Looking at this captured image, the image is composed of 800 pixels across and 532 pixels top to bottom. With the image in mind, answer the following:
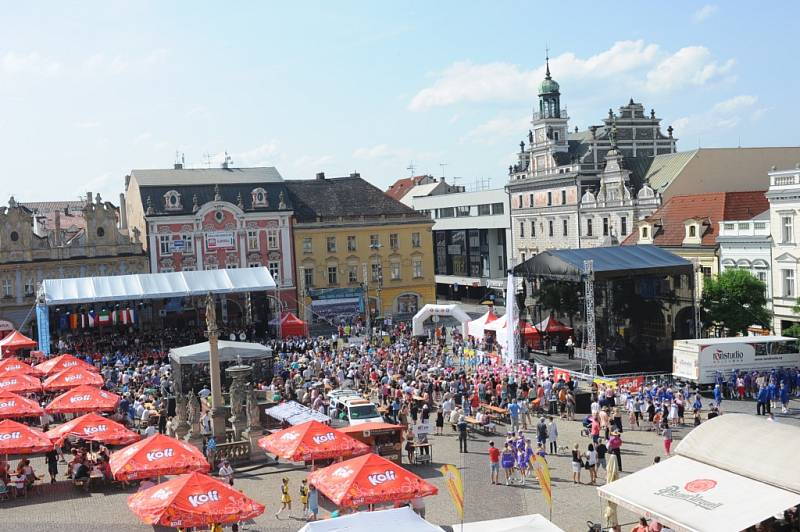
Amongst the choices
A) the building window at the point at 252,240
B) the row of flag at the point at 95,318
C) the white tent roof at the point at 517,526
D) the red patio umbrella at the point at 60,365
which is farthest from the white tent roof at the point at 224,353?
the building window at the point at 252,240

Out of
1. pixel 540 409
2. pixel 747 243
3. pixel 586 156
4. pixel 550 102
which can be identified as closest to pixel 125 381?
pixel 540 409

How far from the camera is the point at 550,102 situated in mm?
71375

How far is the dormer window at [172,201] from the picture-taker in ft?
185

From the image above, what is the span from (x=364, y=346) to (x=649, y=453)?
65.1ft

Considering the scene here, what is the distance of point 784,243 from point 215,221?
33.0 m

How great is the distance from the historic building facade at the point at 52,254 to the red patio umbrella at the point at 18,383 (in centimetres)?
1897

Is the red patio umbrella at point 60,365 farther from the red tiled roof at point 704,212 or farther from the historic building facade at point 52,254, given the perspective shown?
the red tiled roof at point 704,212

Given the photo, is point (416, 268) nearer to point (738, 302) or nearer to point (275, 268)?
point (275, 268)

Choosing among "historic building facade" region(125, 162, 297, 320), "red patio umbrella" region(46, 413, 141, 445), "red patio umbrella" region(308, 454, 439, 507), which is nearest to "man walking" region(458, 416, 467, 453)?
"red patio umbrella" region(308, 454, 439, 507)

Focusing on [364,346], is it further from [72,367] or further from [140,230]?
[140,230]

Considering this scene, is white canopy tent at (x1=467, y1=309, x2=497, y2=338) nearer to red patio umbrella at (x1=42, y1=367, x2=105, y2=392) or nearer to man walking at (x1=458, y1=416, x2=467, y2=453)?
man walking at (x1=458, y1=416, x2=467, y2=453)

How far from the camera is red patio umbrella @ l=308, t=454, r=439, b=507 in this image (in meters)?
16.5

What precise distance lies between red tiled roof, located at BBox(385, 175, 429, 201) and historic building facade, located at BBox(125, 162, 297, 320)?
130 ft

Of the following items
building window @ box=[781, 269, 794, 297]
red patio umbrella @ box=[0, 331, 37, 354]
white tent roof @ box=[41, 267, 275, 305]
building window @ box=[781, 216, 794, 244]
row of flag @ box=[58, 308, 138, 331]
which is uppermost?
building window @ box=[781, 216, 794, 244]
